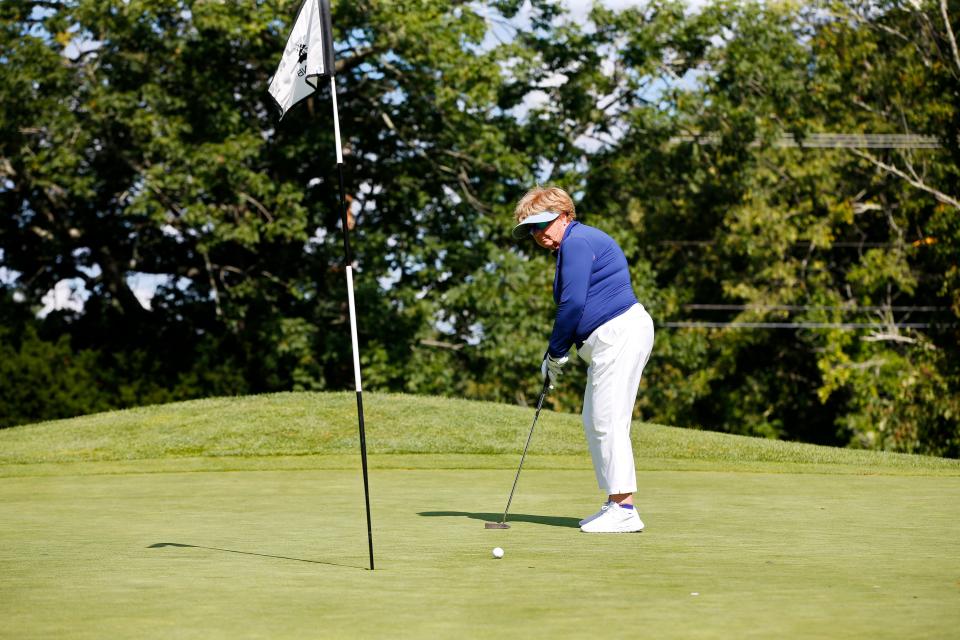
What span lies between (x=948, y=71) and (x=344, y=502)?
25.0 metres

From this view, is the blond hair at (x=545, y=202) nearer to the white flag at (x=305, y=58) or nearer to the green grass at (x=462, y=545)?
the white flag at (x=305, y=58)

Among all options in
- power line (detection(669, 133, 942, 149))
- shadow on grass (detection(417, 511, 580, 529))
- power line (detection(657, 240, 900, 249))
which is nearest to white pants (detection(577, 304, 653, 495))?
shadow on grass (detection(417, 511, 580, 529))

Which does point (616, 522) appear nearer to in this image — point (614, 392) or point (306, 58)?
point (614, 392)

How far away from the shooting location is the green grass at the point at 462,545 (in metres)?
4.29

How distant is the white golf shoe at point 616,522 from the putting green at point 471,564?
157mm

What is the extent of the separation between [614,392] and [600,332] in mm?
371

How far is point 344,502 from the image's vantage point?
29.6 feet

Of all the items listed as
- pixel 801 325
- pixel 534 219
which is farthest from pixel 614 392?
pixel 801 325

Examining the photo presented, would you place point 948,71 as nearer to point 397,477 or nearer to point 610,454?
point 397,477

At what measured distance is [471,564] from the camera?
18.5 ft

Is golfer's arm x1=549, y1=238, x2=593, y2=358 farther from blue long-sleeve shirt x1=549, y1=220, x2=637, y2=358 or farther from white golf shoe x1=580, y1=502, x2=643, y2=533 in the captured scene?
white golf shoe x1=580, y1=502, x2=643, y2=533

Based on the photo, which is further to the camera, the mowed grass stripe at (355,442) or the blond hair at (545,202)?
the mowed grass stripe at (355,442)

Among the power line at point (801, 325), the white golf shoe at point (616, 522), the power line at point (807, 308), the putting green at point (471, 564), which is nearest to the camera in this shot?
the putting green at point (471, 564)

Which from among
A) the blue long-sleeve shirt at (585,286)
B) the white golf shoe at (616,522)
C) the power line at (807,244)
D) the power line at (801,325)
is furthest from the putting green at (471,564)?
the power line at (807,244)
